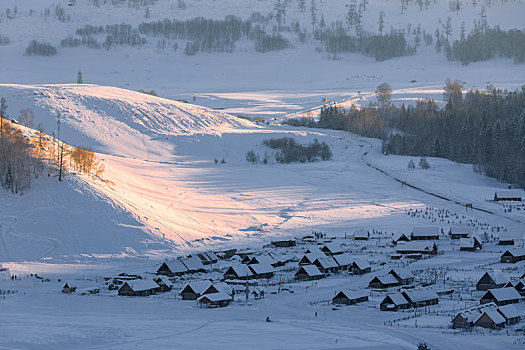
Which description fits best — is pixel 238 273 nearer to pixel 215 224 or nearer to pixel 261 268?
pixel 261 268

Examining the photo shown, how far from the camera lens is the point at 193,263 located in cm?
4516

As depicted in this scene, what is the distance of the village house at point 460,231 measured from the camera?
2080 inches

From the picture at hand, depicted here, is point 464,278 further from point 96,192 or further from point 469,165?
point 469,165

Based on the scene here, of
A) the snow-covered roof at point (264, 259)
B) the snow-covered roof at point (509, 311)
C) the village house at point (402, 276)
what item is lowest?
the snow-covered roof at point (264, 259)

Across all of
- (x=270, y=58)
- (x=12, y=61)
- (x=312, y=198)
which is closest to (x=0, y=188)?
(x=312, y=198)

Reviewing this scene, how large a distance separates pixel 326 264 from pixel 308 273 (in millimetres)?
2235

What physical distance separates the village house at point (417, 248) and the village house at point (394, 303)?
1318 cm

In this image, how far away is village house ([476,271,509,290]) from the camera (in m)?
38.1

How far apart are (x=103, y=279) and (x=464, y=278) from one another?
17.3 m

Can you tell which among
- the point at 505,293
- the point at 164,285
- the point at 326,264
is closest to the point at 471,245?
the point at 326,264

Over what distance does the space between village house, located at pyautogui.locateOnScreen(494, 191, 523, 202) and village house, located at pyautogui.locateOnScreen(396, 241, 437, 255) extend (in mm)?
20898

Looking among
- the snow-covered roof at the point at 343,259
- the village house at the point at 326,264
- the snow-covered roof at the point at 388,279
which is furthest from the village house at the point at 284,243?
the snow-covered roof at the point at 388,279

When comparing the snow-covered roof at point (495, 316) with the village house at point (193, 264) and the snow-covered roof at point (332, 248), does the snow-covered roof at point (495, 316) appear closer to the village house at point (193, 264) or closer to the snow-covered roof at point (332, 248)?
the village house at point (193, 264)

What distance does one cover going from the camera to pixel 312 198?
70375mm
